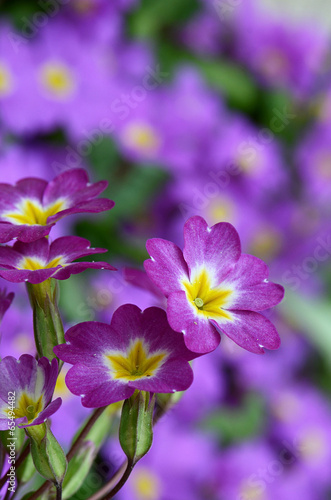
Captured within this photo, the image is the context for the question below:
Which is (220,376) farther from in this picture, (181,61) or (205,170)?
(181,61)

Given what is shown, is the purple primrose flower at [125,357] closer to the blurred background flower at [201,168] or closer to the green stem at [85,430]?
the green stem at [85,430]

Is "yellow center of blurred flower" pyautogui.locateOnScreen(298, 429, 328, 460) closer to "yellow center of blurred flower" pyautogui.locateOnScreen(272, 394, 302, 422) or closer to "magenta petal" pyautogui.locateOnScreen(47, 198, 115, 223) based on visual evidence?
"yellow center of blurred flower" pyautogui.locateOnScreen(272, 394, 302, 422)

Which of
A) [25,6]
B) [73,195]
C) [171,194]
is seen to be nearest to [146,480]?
[171,194]

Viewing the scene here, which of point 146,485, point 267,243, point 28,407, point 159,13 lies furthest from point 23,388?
point 159,13

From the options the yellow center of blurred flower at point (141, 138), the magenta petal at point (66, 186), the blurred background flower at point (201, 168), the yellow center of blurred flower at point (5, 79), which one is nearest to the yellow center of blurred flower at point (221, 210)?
the blurred background flower at point (201, 168)

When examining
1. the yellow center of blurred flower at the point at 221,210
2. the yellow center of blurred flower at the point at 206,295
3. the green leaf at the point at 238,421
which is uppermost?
the yellow center of blurred flower at the point at 206,295

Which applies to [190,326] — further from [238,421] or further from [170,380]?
[238,421]

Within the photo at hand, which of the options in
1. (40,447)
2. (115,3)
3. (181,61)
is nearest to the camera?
(40,447)
